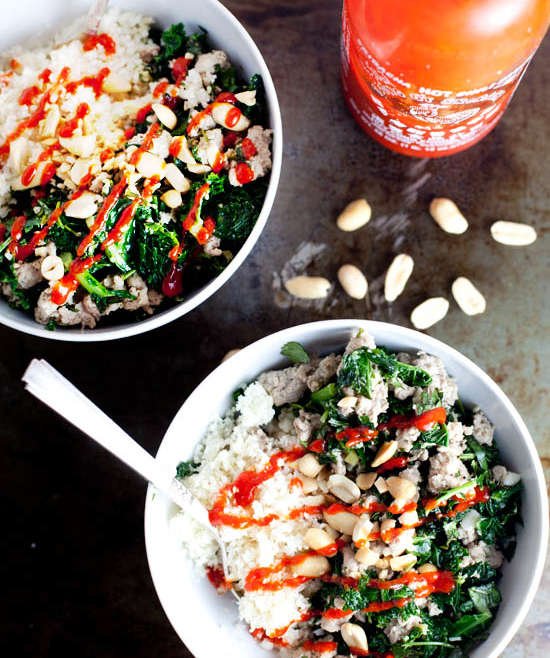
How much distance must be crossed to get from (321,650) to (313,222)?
4.18 feet

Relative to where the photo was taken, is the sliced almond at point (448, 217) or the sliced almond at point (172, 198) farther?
the sliced almond at point (448, 217)

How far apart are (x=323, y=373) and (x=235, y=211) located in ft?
1.68

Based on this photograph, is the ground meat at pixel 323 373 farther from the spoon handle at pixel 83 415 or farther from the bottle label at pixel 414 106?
the bottle label at pixel 414 106

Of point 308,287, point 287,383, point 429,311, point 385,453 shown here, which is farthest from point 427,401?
point 308,287

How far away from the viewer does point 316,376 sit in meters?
2.08

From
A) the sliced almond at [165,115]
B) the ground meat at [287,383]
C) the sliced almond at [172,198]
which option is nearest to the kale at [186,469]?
the ground meat at [287,383]

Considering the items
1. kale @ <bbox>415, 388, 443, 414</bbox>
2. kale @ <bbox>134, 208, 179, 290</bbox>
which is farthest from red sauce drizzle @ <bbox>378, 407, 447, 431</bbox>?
kale @ <bbox>134, 208, 179, 290</bbox>

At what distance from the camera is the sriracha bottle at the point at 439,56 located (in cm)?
175

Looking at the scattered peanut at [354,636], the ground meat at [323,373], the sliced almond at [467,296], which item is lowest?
the scattered peanut at [354,636]

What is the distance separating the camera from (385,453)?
1982mm

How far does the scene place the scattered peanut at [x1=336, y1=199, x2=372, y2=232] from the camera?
2.42m

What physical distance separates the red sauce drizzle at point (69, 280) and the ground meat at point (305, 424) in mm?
706

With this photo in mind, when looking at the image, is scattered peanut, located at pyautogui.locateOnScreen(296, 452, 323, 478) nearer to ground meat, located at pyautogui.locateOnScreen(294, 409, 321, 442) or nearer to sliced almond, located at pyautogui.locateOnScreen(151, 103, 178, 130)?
ground meat, located at pyautogui.locateOnScreen(294, 409, 321, 442)

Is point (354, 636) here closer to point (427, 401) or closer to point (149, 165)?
point (427, 401)
